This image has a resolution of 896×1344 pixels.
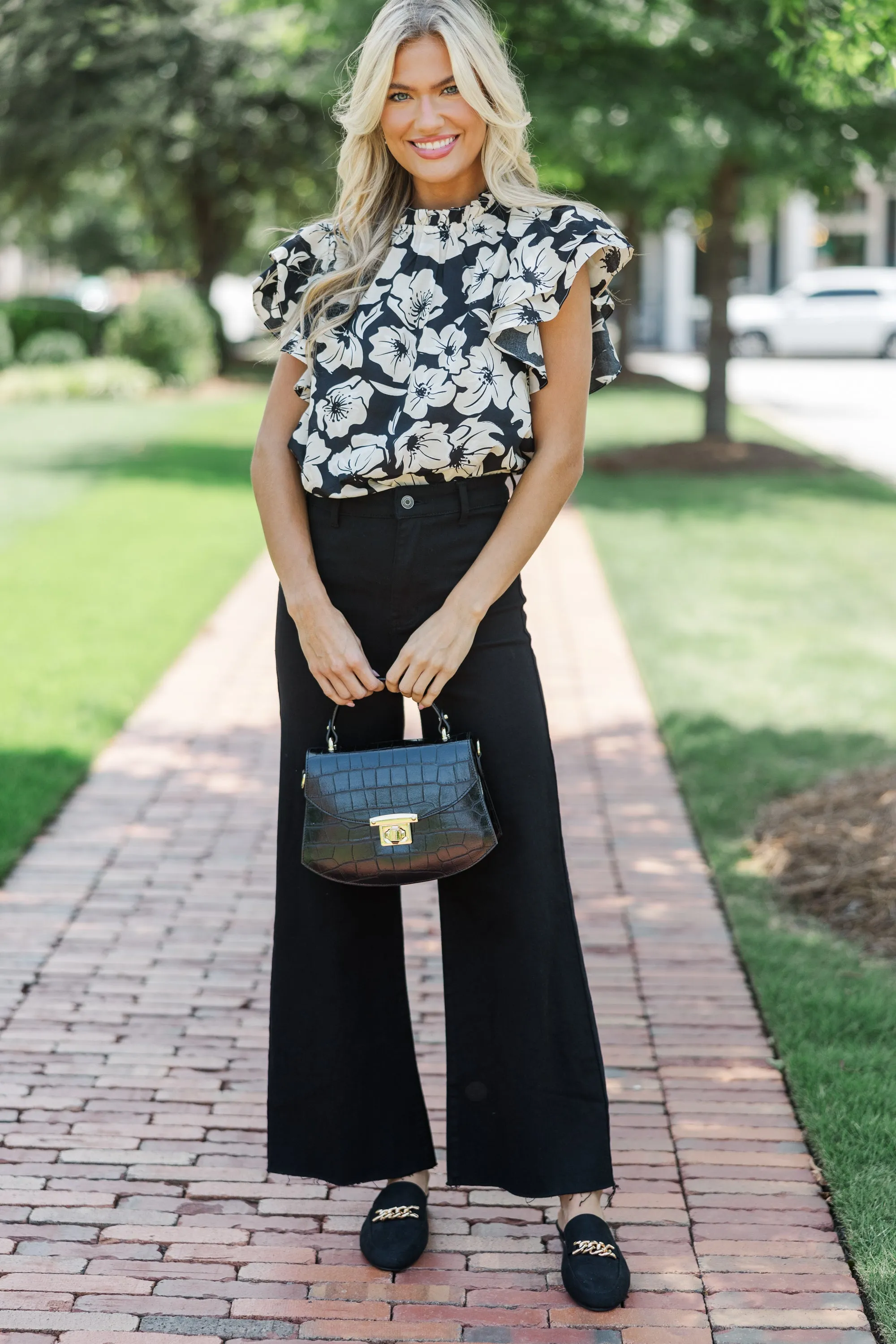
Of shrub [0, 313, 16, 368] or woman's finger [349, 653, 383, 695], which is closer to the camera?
woman's finger [349, 653, 383, 695]

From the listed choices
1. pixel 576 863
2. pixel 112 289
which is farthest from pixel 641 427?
pixel 112 289

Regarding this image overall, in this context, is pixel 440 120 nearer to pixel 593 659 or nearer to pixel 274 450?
pixel 274 450

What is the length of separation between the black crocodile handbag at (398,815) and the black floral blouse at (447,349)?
436 millimetres

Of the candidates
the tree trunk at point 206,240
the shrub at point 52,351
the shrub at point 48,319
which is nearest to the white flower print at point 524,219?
the shrub at point 52,351

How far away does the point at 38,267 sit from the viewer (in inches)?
2625

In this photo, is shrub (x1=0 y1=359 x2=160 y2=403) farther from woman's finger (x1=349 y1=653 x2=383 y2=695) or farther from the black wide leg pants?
woman's finger (x1=349 y1=653 x2=383 y2=695)

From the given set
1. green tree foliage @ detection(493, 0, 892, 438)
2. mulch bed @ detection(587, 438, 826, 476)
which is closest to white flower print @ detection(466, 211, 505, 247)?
green tree foliage @ detection(493, 0, 892, 438)

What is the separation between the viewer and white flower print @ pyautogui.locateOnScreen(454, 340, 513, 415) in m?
2.31

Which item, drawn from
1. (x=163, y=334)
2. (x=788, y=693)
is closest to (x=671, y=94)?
(x=788, y=693)

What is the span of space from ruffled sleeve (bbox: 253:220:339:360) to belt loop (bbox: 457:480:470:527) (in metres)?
0.39

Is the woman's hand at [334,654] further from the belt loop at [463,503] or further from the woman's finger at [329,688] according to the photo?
the belt loop at [463,503]

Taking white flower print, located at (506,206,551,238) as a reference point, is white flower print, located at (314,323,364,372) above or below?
below

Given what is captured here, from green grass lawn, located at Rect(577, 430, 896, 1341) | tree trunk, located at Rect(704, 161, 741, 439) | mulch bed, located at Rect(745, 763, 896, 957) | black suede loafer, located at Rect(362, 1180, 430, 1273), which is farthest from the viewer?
tree trunk, located at Rect(704, 161, 741, 439)

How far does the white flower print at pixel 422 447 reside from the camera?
90.7 inches
